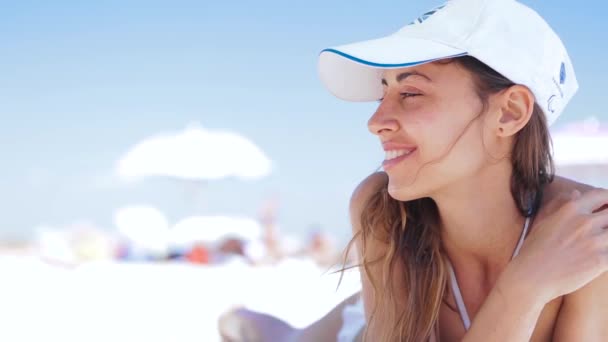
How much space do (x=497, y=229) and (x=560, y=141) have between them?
6.66 m

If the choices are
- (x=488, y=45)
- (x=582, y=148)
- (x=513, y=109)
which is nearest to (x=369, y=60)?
(x=488, y=45)

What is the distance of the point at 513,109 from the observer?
6.79ft

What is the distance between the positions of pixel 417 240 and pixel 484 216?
0.24 meters

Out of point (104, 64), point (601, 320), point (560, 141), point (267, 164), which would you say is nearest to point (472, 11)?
point (601, 320)

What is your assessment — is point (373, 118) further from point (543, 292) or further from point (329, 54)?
point (543, 292)

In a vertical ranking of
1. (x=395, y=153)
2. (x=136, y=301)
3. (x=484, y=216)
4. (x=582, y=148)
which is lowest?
(x=484, y=216)

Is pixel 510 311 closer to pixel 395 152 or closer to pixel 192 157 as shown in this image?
pixel 395 152

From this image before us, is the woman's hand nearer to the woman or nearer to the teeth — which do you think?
the woman

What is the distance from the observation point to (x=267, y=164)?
10.7 meters

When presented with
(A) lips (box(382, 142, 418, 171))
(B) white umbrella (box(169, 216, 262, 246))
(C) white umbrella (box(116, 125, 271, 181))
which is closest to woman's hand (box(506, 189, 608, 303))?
(A) lips (box(382, 142, 418, 171))

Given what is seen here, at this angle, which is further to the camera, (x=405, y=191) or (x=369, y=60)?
(x=405, y=191)

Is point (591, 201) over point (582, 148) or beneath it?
beneath

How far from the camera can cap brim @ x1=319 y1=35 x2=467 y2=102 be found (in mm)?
1942

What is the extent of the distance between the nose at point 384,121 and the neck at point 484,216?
0.24m
